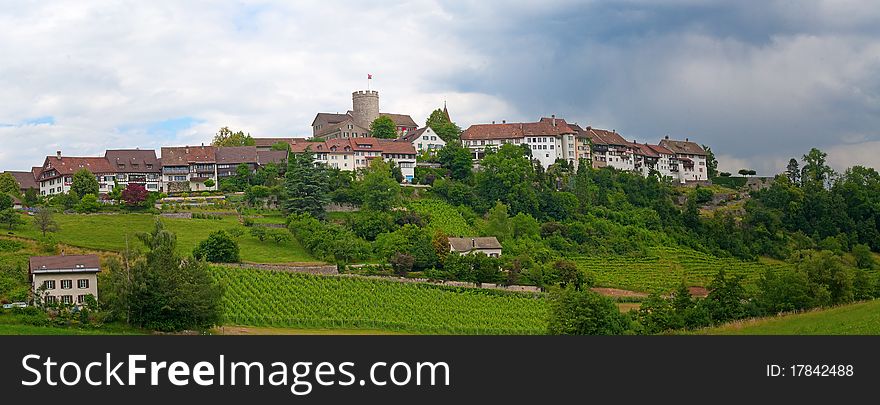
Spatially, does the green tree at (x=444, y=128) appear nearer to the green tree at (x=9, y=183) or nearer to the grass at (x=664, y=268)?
the grass at (x=664, y=268)

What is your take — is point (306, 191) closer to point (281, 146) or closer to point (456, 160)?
point (456, 160)

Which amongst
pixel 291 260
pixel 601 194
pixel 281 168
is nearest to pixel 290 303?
pixel 291 260

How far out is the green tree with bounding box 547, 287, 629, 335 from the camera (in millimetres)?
44625

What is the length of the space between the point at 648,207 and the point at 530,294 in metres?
41.7

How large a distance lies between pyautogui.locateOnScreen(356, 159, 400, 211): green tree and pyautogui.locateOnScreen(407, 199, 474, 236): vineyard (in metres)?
2.86

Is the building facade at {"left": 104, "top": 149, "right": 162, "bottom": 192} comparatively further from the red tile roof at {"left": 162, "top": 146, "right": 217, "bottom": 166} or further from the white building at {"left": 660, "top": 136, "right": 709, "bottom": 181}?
the white building at {"left": 660, "top": 136, "right": 709, "bottom": 181}

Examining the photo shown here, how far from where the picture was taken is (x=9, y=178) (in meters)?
92.8

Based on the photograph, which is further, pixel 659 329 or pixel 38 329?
pixel 659 329

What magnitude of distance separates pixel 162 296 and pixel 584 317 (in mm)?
20560

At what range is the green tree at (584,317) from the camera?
4462 centimetres

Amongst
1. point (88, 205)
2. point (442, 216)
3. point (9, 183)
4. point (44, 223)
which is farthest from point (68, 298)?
point (9, 183)

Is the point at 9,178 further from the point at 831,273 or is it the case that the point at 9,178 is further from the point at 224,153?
the point at 831,273

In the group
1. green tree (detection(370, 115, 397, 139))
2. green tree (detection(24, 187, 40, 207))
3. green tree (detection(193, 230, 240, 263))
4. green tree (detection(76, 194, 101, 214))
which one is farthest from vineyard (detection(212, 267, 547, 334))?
green tree (detection(370, 115, 397, 139))

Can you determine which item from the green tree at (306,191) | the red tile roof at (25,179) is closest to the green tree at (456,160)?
the green tree at (306,191)
